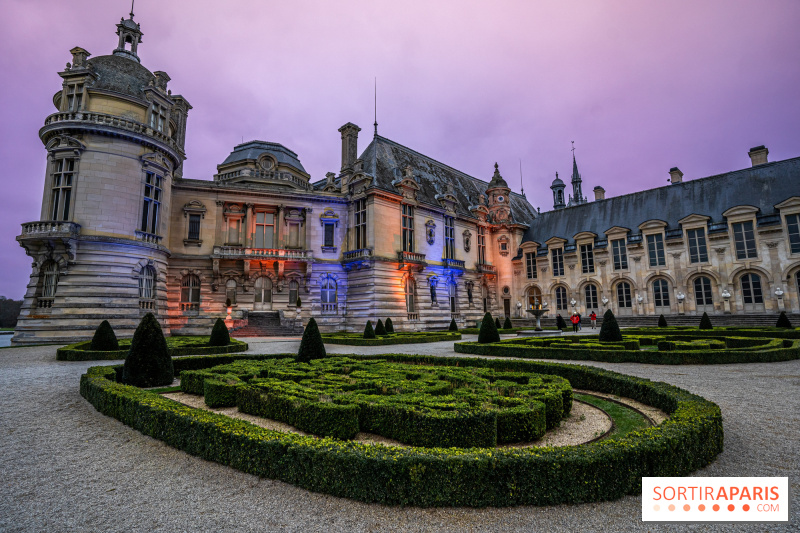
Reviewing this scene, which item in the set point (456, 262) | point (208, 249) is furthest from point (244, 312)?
point (456, 262)

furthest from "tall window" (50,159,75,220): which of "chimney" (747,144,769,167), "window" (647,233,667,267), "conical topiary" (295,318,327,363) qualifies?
"chimney" (747,144,769,167)

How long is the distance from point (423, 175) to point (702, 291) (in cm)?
2775

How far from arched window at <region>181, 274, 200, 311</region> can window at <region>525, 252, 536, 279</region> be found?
33985 millimetres

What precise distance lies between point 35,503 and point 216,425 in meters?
1.90

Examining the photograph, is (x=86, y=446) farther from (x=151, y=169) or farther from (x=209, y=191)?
(x=209, y=191)

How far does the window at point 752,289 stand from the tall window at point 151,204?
46.0 meters

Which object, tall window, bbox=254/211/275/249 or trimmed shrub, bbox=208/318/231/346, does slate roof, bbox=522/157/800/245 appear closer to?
tall window, bbox=254/211/275/249

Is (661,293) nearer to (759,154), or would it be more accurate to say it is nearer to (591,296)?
(591,296)

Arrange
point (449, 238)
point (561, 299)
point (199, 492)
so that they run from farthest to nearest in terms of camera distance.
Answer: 1. point (561, 299)
2. point (449, 238)
3. point (199, 492)

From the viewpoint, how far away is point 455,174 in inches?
1933

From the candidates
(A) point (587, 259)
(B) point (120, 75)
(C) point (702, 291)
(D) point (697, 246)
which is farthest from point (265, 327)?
(D) point (697, 246)

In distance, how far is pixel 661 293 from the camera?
36969mm

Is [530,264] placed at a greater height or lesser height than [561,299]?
greater

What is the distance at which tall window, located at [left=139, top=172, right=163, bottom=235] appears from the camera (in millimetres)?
27500
